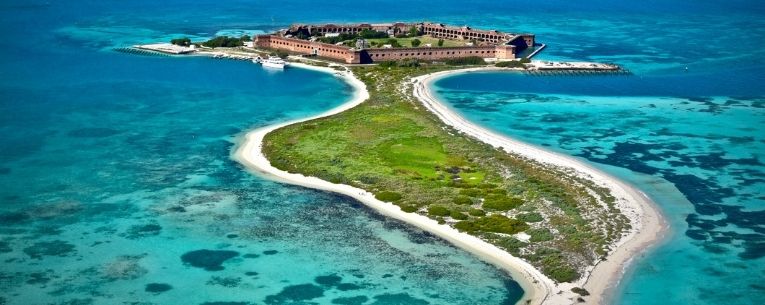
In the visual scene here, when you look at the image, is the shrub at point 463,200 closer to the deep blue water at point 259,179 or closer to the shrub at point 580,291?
the deep blue water at point 259,179

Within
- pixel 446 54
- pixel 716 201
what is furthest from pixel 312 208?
pixel 446 54

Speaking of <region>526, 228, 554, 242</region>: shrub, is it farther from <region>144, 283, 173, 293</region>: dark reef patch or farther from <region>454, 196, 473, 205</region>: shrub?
<region>144, 283, 173, 293</region>: dark reef patch

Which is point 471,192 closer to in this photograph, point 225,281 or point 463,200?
point 463,200

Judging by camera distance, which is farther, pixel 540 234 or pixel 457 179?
pixel 457 179

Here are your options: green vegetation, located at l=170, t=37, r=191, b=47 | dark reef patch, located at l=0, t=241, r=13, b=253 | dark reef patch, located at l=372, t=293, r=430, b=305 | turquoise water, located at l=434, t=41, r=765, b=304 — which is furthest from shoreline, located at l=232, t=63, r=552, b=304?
green vegetation, located at l=170, t=37, r=191, b=47

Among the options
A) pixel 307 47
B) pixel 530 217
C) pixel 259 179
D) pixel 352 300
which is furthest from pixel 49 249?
pixel 307 47

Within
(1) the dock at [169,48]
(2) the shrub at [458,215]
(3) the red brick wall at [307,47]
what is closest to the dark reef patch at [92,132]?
(2) the shrub at [458,215]
